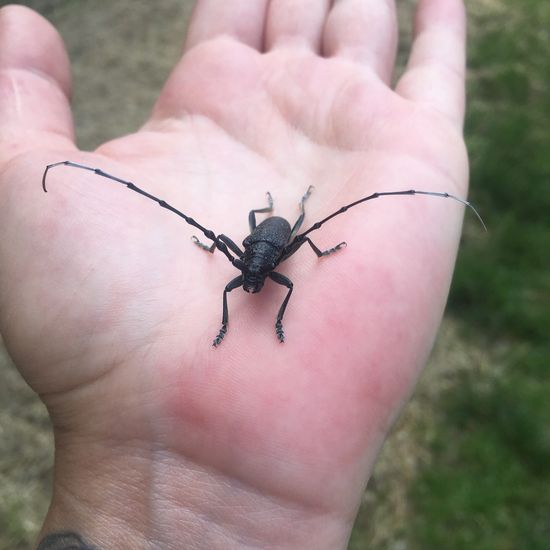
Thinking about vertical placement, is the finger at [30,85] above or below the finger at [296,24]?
below

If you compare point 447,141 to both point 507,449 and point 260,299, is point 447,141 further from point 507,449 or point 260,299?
point 507,449

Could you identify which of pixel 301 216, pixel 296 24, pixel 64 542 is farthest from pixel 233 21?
pixel 64 542

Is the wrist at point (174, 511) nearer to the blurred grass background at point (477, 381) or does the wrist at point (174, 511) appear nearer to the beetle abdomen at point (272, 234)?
the beetle abdomen at point (272, 234)

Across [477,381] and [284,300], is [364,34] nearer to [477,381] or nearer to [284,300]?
[284,300]

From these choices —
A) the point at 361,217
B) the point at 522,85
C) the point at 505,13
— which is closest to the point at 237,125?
the point at 361,217

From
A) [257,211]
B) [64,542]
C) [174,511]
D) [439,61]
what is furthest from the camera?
[439,61]

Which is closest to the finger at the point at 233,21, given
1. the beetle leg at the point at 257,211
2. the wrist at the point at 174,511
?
the beetle leg at the point at 257,211
